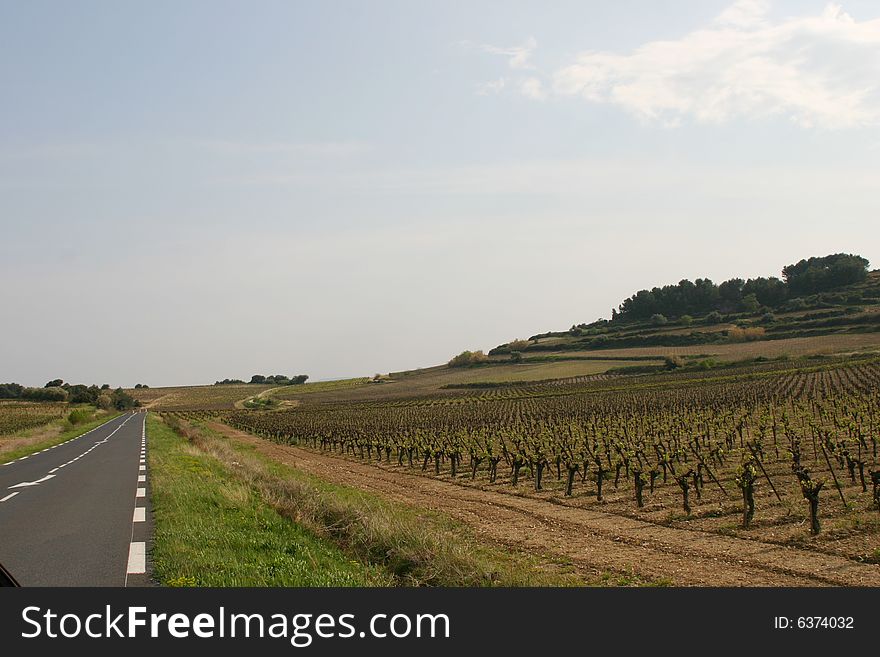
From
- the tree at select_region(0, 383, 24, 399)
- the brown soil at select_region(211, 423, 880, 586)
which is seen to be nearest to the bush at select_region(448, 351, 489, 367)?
the tree at select_region(0, 383, 24, 399)

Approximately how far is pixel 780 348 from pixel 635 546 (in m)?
106

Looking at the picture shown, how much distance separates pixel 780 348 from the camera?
109 metres

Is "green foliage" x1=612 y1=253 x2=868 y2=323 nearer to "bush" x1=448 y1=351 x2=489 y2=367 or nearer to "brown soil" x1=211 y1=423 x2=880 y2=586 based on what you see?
"bush" x1=448 y1=351 x2=489 y2=367

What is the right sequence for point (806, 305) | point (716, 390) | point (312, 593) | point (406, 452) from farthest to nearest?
point (806, 305)
point (716, 390)
point (406, 452)
point (312, 593)

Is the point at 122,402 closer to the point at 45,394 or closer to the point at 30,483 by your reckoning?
the point at 45,394

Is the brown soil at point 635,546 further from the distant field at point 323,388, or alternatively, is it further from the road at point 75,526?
the distant field at point 323,388

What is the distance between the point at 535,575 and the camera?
11734 millimetres

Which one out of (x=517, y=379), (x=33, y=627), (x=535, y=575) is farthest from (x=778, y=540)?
(x=517, y=379)

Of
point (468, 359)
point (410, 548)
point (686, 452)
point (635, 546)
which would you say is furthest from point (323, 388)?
point (410, 548)

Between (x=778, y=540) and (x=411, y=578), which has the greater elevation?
(x=411, y=578)

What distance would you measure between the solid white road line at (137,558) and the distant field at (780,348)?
105036mm

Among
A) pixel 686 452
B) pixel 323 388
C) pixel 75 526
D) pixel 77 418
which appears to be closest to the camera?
pixel 75 526

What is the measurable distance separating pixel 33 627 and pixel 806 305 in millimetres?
168950

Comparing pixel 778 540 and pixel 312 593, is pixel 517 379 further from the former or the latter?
pixel 312 593
